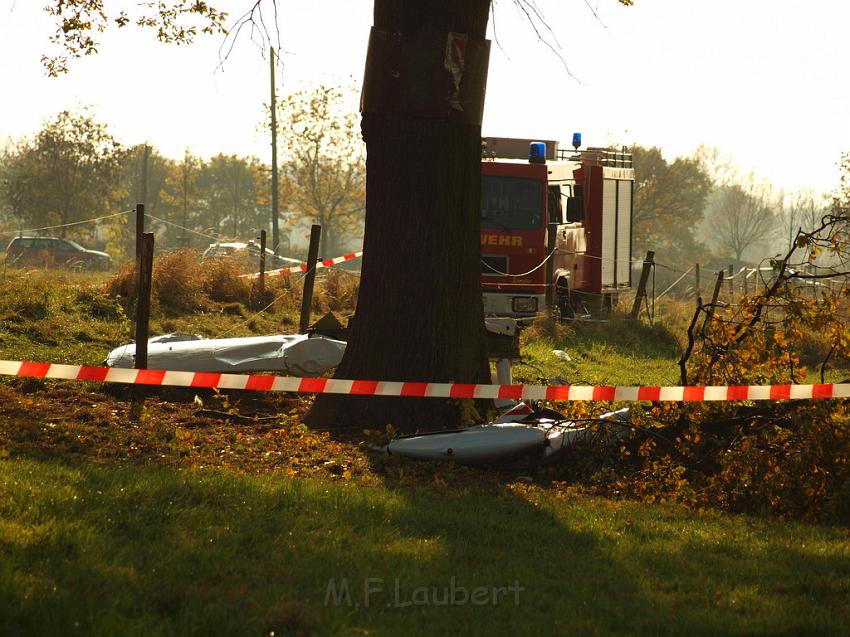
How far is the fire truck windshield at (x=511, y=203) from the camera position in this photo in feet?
58.7

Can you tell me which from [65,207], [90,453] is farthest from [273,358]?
[65,207]

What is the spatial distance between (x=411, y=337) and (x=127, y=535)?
4.28m

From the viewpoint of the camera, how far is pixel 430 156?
9539 mm

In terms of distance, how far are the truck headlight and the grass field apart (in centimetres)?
939

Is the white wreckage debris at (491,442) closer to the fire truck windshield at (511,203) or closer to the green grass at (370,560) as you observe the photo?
the green grass at (370,560)

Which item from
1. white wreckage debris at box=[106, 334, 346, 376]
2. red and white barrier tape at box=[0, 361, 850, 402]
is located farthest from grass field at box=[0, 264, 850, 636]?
white wreckage debris at box=[106, 334, 346, 376]

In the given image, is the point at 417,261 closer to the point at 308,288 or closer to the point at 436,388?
the point at 436,388

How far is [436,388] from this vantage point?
29.3ft

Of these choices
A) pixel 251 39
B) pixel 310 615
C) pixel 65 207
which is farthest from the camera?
pixel 65 207

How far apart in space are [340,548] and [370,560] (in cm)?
26

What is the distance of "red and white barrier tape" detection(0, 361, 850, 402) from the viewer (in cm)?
831

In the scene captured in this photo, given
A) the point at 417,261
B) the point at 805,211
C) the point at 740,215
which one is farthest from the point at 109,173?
the point at 740,215

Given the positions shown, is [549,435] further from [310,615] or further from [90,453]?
[310,615]

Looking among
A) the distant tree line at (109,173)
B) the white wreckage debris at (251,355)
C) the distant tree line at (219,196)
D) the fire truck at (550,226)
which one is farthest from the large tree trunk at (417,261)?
the distant tree line at (109,173)
